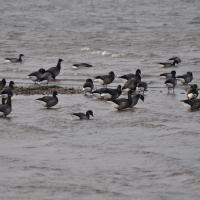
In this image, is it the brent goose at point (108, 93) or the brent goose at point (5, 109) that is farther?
the brent goose at point (108, 93)

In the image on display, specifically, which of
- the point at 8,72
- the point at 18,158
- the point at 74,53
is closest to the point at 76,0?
the point at 74,53

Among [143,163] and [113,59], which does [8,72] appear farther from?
[143,163]

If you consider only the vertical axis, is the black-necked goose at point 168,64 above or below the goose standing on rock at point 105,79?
above

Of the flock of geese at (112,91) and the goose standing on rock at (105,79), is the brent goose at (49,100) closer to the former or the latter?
the flock of geese at (112,91)

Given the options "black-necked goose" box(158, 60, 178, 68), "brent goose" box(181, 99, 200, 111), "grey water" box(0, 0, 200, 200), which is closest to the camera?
"grey water" box(0, 0, 200, 200)

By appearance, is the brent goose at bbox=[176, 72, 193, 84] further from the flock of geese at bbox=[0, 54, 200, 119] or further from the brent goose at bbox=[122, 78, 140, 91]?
the brent goose at bbox=[122, 78, 140, 91]

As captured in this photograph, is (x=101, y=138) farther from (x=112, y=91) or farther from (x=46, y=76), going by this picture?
(x=46, y=76)

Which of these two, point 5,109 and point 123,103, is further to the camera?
point 123,103

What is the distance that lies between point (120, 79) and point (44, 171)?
13109 millimetres

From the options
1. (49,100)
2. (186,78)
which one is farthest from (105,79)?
(49,100)

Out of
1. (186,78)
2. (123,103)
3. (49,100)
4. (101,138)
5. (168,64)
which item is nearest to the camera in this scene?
(101,138)

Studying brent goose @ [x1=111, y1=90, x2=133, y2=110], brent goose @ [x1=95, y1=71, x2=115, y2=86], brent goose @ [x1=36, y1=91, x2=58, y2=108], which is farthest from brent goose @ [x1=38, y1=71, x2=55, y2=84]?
brent goose @ [x1=111, y1=90, x2=133, y2=110]

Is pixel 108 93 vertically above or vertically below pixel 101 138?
above

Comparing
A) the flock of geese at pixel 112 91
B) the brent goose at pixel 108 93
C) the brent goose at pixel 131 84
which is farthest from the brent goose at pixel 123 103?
the brent goose at pixel 131 84
